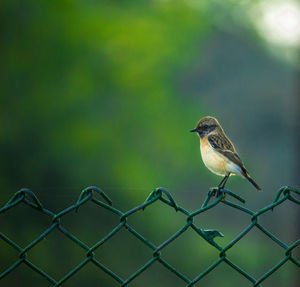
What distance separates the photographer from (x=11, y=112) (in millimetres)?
11664

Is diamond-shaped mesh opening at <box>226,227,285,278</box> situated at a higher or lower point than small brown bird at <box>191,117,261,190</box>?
higher

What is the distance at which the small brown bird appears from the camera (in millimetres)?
4844

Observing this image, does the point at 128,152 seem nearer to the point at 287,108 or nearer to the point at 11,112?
the point at 11,112

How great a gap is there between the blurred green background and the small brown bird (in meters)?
5.40

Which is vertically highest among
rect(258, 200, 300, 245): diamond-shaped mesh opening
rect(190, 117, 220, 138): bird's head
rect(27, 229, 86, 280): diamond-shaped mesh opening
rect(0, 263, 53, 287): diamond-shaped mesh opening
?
rect(258, 200, 300, 245): diamond-shaped mesh opening

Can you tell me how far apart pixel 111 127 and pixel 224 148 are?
7.21 metres

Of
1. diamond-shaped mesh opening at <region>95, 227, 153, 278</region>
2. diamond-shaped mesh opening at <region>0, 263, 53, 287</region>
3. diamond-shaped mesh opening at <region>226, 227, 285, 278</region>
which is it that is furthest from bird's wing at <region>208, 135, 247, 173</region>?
diamond-shaped mesh opening at <region>226, 227, 285, 278</region>

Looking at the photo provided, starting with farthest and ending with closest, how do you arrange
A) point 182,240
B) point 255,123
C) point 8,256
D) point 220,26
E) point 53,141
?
point 255,123 < point 220,26 < point 182,240 < point 53,141 < point 8,256

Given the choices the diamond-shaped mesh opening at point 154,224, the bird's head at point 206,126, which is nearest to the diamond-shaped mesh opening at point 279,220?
the diamond-shaped mesh opening at point 154,224

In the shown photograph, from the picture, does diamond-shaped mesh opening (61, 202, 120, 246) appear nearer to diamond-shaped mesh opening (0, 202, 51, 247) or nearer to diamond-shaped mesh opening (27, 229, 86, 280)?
diamond-shaped mesh opening (27, 229, 86, 280)

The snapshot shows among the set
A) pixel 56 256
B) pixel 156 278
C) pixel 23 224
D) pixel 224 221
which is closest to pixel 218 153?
pixel 156 278

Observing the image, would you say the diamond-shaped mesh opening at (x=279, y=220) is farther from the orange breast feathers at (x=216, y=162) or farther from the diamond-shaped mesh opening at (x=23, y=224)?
the orange breast feathers at (x=216, y=162)

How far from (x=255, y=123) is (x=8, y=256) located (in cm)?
896

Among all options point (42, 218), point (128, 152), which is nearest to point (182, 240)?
point (128, 152)
